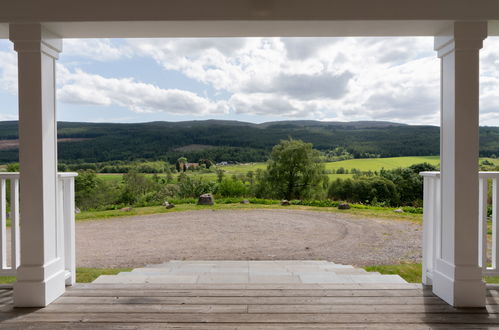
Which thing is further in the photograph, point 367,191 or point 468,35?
point 367,191

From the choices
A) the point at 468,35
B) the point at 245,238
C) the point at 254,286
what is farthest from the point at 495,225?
the point at 245,238

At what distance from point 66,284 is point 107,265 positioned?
120 inches

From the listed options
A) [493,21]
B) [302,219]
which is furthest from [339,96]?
[493,21]

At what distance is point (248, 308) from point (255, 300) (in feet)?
0.50

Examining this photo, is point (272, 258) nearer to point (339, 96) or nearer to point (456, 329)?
point (456, 329)

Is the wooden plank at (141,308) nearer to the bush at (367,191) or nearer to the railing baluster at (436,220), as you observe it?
the railing baluster at (436,220)

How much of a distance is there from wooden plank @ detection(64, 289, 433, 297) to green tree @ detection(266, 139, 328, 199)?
1353 cm

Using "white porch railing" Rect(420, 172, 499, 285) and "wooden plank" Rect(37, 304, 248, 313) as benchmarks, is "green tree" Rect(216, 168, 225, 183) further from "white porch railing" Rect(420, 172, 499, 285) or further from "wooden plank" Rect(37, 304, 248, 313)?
"wooden plank" Rect(37, 304, 248, 313)

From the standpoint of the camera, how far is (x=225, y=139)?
21281mm

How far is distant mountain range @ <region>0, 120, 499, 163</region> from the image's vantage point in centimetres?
1853

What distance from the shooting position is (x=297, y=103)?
2677 cm

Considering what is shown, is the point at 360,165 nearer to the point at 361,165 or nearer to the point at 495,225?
the point at 361,165

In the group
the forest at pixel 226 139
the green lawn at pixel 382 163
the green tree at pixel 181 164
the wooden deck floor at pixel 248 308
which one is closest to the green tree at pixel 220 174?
the green tree at pixel 181 164

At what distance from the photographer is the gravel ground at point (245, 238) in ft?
20.7
